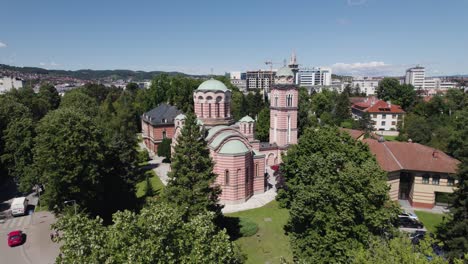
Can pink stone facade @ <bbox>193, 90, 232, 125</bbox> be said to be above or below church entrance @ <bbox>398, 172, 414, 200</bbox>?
above

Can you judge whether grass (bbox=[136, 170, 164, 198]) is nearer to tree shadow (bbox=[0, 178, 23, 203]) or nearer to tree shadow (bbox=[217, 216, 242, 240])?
tree shadow (bbox=[217, 216, 242, 240])

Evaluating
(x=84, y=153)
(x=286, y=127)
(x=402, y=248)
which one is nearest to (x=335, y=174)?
(x=402, y=248)

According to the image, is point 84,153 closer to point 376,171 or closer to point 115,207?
point 115,207

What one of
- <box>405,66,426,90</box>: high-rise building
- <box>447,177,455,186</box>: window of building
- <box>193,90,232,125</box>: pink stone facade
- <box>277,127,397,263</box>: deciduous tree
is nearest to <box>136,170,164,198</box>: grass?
<box>193,90,232,125</box>: pink stone facade

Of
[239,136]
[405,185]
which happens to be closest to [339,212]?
[239,136]

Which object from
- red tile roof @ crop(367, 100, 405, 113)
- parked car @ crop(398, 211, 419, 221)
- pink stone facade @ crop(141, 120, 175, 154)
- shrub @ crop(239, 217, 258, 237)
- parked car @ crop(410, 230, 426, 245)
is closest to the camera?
parked car @ crop(410, 230, 426, 245)

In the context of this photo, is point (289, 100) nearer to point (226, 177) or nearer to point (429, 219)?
point (226, 177)

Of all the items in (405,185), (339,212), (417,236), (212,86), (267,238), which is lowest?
(267,238)
